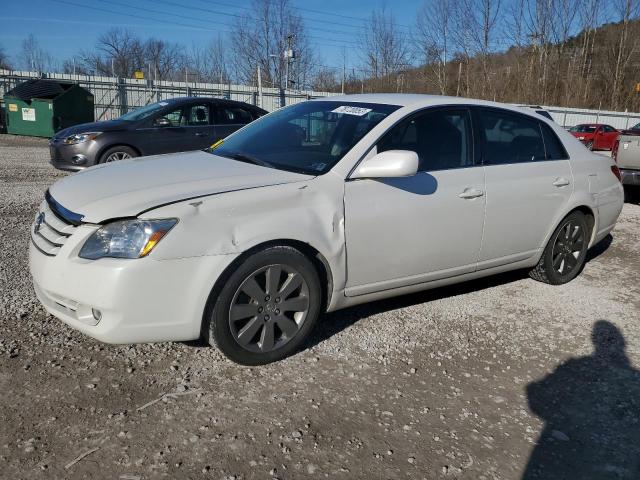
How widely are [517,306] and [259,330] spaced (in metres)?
2.31

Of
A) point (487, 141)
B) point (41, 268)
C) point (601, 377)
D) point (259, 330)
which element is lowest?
point (601, 377)

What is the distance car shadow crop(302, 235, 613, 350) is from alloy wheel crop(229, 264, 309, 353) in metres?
0.32

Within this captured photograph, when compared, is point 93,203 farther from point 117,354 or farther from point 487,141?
point 487,141

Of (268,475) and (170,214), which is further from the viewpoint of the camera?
(170,214)

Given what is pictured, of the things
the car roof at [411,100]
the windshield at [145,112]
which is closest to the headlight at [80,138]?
the windshield at [145,112]

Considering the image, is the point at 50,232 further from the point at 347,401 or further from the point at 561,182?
the point at 561,182

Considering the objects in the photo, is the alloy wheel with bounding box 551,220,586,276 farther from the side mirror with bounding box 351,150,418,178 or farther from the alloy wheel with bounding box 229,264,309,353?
the alloy wheel with bounding box 229,264,309,353

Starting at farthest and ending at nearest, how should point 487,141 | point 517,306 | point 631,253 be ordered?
1. point 631,253
2. point 517,306
3. point 487,141

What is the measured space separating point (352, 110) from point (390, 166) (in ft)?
2.74

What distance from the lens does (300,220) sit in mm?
3166

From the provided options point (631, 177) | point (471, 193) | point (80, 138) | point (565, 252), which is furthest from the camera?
point (80, 138)

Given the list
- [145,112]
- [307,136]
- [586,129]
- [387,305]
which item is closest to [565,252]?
[387,305]

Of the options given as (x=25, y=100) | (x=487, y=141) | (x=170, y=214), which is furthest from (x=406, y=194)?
(x=25, y=100)

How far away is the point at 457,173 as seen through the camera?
3932 mm
